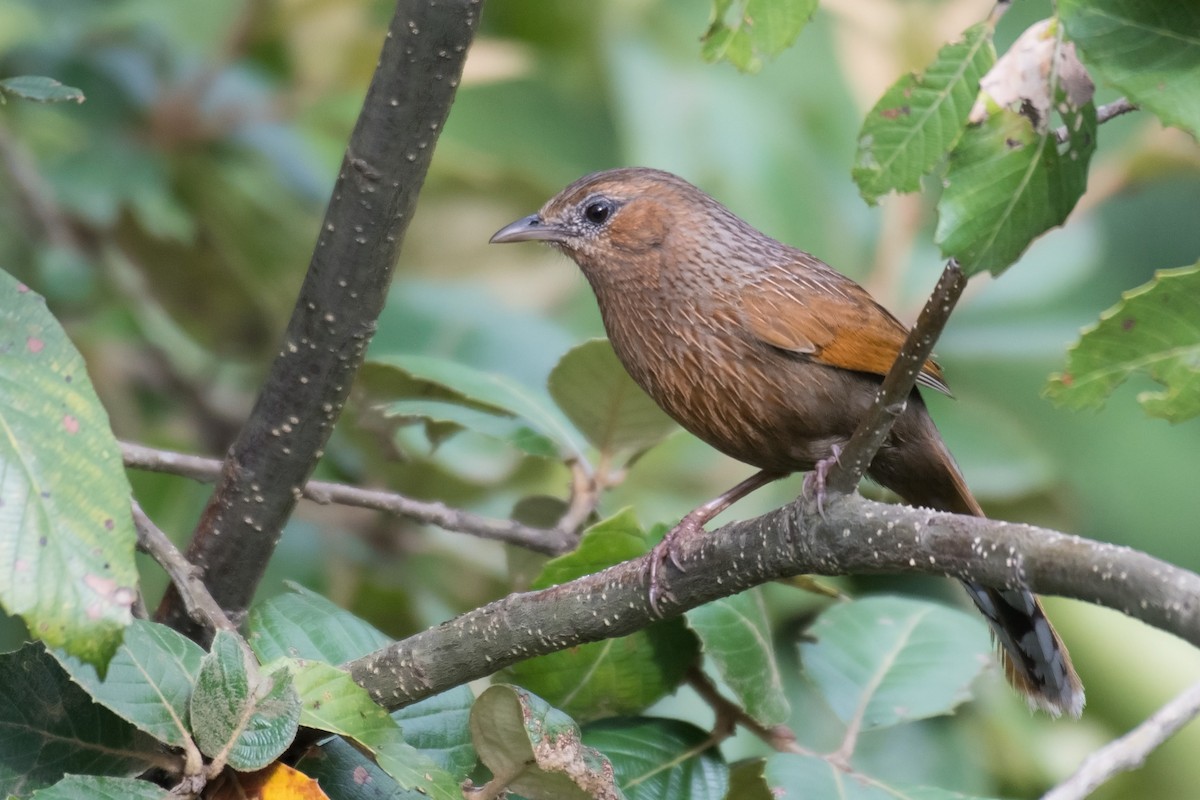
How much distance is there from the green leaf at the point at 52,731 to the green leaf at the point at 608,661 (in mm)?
621

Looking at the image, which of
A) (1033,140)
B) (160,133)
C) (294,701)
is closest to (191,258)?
(160,133)

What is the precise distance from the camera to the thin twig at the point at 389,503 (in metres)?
2.22

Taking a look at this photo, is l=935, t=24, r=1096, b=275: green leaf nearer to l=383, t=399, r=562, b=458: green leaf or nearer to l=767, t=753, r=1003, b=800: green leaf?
l=767, t=753, r=1003, b=800: green leaf

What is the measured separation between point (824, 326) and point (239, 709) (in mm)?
1603

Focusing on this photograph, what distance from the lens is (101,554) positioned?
139 centimetres

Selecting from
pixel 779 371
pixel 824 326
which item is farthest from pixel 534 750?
pixel 824 326

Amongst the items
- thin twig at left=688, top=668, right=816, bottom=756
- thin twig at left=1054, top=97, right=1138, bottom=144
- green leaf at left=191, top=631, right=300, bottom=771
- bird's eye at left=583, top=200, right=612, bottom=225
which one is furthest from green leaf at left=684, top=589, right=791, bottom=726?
bird's eye at left=583, top=200, right=612, bottom=225

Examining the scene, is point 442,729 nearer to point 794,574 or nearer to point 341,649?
point 341,649

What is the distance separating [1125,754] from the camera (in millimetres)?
1521

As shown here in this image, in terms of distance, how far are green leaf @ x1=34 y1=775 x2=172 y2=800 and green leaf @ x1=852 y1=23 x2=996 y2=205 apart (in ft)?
3.84

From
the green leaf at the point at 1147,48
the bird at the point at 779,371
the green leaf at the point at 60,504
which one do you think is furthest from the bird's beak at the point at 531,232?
the green leaf at the point at 1147,48

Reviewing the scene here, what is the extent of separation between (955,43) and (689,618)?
1.00 m

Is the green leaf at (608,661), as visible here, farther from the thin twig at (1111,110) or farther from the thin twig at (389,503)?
the thin twig at (1111,110)

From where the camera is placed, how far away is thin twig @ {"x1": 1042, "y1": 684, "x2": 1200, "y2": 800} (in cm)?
148
